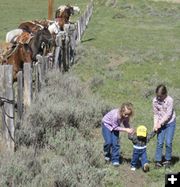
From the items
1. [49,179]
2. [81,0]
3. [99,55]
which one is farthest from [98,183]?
[81,0]

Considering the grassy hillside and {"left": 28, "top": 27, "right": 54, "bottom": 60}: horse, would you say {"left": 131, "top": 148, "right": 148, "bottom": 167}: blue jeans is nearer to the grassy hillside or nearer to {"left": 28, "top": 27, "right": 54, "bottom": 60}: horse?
the grassy hillside

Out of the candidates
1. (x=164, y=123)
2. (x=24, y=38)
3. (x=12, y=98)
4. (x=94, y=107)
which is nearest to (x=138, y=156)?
→ (x=164, y=123)

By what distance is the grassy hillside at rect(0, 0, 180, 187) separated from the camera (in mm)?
7570

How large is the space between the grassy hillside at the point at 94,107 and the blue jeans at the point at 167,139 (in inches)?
8.2

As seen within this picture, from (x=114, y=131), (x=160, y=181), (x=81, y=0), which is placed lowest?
(x=81, y=0)

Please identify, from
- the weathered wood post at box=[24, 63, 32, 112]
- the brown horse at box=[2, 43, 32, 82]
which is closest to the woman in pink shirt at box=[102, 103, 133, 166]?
the weathered wood post at box=[24, 63, 32, 112]

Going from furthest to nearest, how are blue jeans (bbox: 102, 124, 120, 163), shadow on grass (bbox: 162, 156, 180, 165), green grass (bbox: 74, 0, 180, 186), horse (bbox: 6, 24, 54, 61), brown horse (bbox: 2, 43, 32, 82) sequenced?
horse (bbox: 6, 24, 54, 61) → brown horse (bbox: 2, 43, 32, 82) → green grass (bbox: 74, 0, 180, 186) → shadow on grass (bbox: 162, 156, 180, 165) → blue jeans (bbox: 102, 124, 120, 163)

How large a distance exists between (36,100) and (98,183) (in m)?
3.19

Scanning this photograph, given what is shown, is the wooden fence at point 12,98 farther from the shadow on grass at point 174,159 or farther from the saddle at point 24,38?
the saddle at point 24,38

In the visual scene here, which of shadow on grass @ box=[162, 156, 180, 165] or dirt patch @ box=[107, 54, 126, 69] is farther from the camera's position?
dirt patch @ box=[107, 54, 126, 69]

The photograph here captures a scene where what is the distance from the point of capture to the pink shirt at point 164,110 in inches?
337

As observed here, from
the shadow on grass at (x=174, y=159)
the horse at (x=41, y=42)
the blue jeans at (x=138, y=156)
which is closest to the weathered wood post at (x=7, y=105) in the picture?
the blue jeans at (x=138, y=156)

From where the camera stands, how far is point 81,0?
53969 mm

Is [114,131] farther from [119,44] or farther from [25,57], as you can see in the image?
[119,44]
